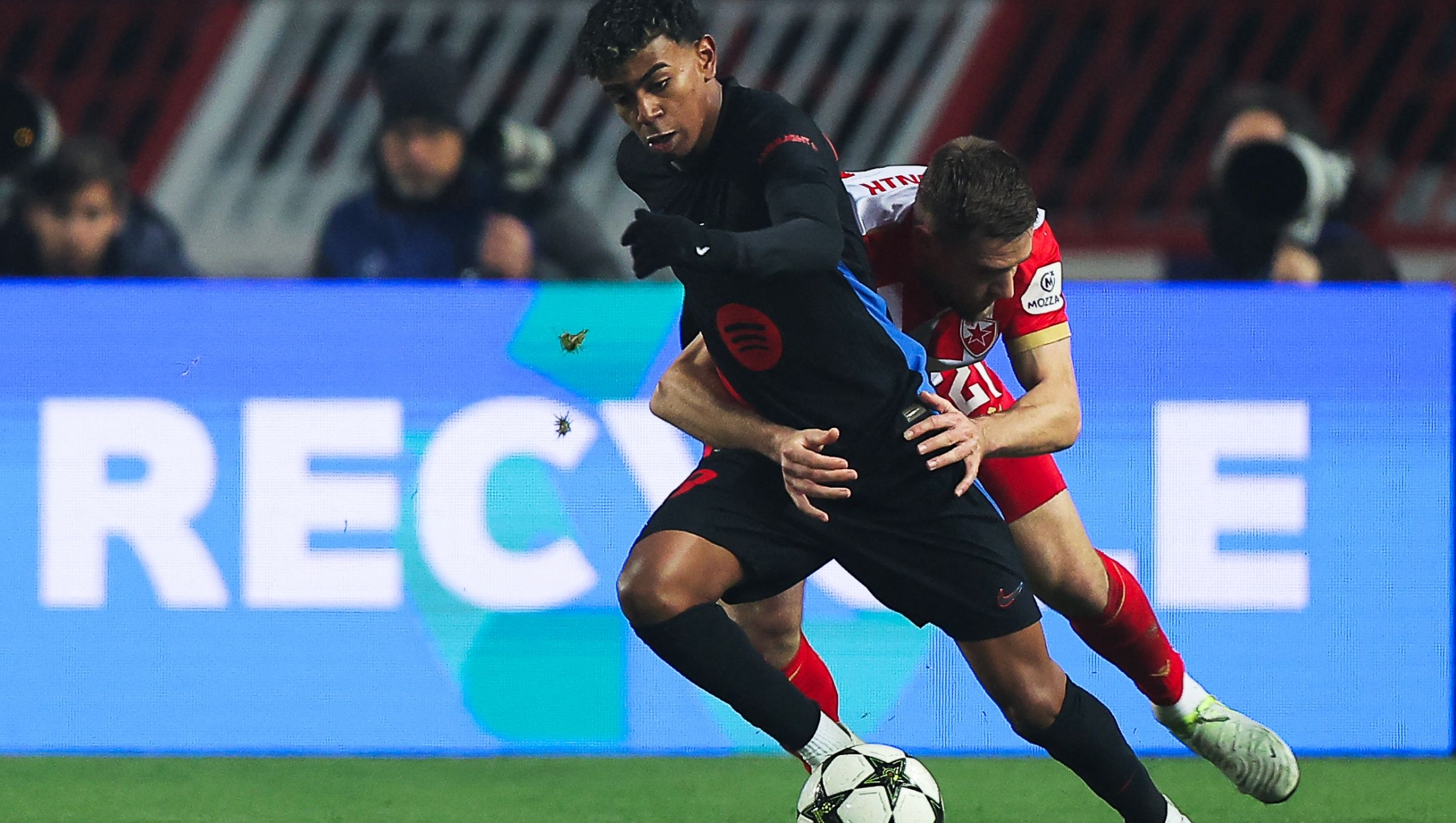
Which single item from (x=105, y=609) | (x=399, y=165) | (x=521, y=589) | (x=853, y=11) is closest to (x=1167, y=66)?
(x=853, y=11)

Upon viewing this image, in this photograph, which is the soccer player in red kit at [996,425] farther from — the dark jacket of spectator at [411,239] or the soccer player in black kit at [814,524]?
the dark jacket of spectator at [411,239]

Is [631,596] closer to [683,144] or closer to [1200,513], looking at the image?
[683,144]

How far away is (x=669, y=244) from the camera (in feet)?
8.93

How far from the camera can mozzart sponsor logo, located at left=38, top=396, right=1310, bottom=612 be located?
14.9 ft

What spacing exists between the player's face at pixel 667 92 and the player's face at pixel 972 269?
1.55 ft

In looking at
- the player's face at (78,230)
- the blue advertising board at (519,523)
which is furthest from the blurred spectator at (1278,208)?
the player's face at (78,230)

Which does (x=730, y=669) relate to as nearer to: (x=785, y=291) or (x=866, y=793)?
(x=866, y=793)

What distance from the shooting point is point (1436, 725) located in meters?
4.52

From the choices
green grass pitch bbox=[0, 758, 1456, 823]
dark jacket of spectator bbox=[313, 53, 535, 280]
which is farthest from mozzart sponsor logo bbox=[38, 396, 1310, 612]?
dark jacket of spectator bbox=[313, 53, 535, 280]

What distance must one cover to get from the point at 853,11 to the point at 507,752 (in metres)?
5.17

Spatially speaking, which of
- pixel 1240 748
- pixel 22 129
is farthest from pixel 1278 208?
pixel 22 129

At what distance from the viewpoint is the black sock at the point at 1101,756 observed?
334 centimetres

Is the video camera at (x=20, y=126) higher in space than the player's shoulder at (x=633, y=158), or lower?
lower

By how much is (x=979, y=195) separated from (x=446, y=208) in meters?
2.55
